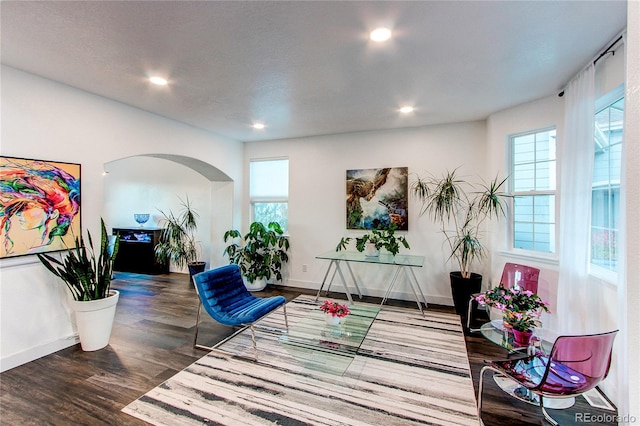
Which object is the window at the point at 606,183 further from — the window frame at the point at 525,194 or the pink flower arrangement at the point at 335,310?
the pink flower arrangement at the point at 335,310

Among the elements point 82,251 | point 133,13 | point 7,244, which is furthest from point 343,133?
point 7,244

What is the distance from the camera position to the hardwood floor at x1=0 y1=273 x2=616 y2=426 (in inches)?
81.5

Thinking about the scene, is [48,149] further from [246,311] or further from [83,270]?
[246,311]

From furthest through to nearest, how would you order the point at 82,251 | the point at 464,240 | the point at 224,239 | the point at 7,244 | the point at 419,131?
the point at 224,239
the point at 419,131
the point at 464,240
the point at 82,251
the point at 7,244

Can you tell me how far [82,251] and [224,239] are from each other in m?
2.51

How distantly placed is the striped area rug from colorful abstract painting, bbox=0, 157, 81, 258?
1828mm

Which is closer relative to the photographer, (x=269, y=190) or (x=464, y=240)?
(x=464, y=240)

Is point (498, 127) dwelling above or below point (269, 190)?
above

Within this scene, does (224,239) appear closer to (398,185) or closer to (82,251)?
(82,251)

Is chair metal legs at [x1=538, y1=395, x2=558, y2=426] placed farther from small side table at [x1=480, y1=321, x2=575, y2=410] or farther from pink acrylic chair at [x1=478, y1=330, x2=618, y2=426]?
small side table at [x1=480, y1=321, x2=575, y2=410]

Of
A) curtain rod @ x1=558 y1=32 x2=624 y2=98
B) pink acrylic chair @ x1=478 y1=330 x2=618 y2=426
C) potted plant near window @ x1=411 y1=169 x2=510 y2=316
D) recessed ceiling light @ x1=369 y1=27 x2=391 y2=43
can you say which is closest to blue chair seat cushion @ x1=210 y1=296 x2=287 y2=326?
pink acrylic chair @ x1=478 y1=330 x2=618 y2=426

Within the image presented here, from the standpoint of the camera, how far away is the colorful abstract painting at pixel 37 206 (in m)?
2.61

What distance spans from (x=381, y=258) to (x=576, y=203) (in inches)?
90.1

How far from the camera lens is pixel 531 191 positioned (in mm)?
3594
